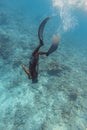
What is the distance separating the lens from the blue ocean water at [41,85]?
912 centimetres

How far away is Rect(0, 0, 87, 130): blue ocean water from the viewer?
29.9 feet

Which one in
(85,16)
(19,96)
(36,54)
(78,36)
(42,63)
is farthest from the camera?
(85,16)

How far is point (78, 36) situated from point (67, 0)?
607 centimetres

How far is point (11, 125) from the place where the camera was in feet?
28.5

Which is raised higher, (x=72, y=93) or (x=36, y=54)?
(x=36, y=54)

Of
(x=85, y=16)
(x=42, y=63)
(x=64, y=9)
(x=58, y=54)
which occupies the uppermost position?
(x=42, y=63)

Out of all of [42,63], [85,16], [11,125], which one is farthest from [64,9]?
[11,125]

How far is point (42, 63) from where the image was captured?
13.5m

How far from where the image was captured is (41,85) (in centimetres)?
1130

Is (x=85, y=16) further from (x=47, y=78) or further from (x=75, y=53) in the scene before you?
(x=47, y=78)

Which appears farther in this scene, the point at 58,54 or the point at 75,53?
the point at 75,53

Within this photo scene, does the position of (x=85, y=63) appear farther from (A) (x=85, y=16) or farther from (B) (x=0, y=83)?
(A) (x=85, y=16)

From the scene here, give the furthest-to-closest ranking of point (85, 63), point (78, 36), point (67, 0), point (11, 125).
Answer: point (67, 0) → point (78, 36) → point (85, 63) → point (11, 125)

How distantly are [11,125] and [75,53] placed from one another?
9.67 m
